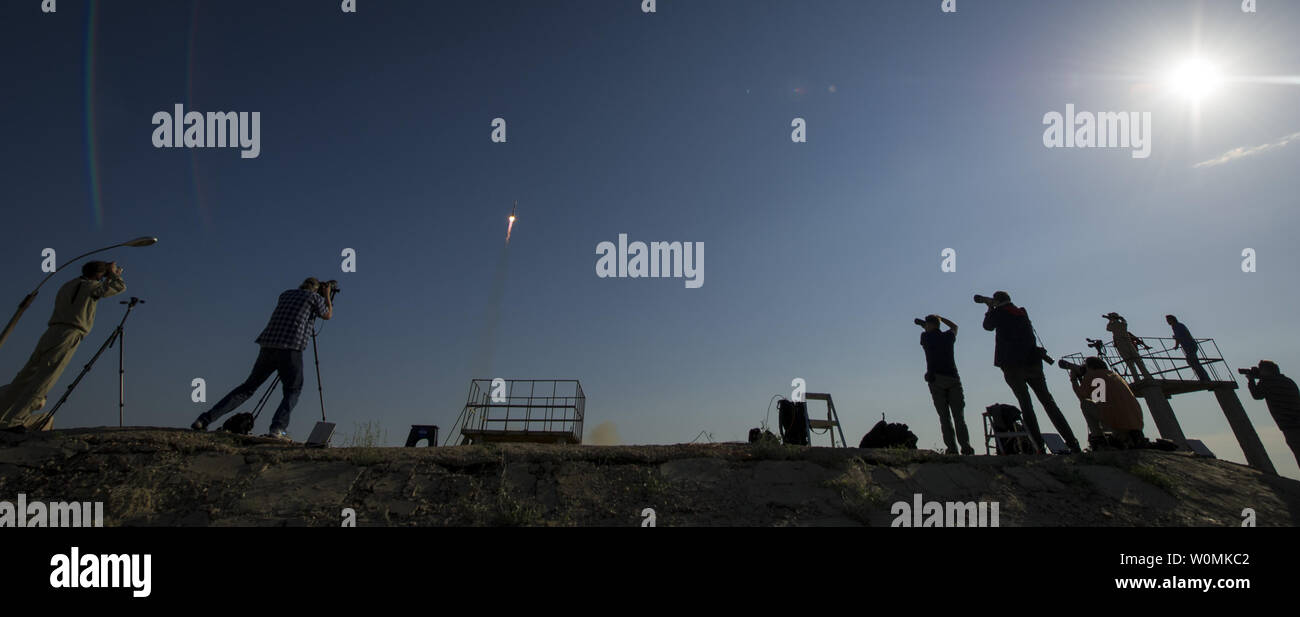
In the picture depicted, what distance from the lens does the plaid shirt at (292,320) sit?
6748 millimetres

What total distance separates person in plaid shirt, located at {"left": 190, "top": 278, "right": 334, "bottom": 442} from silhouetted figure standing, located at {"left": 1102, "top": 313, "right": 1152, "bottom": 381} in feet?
59.0

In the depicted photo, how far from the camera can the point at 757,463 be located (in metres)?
5.71

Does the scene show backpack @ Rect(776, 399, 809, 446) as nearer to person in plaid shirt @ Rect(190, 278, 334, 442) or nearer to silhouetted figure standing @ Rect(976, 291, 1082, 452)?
silhouetted figure standing @ Rect(976, 291, 1082, 452)

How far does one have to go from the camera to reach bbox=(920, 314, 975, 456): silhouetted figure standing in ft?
25.7

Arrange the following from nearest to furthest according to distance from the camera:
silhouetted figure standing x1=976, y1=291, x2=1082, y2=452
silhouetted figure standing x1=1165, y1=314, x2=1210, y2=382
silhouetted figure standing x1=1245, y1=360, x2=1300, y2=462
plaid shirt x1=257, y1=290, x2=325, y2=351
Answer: plaid shirt x1=257, y1=290, x2=325, y2=351 < silhouetted figure standing x1=976, y1=291, x2=1082, y2=452 < silhouetted figure standing x1=1245, y1=360, x2=1300, y2=462 < silhouetted figure standing x1=1165, y1=314, x2=1210, y2=382

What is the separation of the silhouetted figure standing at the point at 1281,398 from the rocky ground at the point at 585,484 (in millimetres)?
5025

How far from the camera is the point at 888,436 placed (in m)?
7.68

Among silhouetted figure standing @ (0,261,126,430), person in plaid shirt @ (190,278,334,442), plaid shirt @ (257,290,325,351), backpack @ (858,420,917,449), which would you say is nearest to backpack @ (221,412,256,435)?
person in plaid shirt @ (190,278,334,442)

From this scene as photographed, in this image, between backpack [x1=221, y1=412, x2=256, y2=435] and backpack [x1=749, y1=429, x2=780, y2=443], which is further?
backpack [x1=749, y1=429, x2=780, y2=443]

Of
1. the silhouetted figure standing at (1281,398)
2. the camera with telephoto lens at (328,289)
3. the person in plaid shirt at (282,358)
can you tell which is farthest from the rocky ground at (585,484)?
the silhouetted figure standing at (1281,398)
